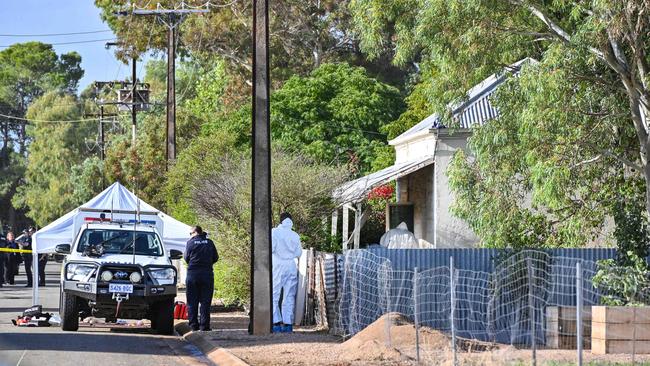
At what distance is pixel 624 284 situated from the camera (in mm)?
15953

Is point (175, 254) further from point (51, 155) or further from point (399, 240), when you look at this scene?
point (51, 155)

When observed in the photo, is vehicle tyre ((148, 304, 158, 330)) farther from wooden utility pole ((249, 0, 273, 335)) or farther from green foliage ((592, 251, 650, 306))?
green foliage ((592, 251, 650, 306))

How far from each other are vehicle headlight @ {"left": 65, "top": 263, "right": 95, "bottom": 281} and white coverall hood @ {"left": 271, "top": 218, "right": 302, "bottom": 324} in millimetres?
3152

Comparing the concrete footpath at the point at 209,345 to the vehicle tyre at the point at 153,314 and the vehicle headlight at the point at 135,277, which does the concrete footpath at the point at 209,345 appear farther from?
the vehicle headlight at the point at 135,277

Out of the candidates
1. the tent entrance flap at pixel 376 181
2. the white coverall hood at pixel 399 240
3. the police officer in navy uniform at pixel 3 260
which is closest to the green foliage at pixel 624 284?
the white coverall hood at pixel 399 240

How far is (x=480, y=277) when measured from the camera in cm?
1795

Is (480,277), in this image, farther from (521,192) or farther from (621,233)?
(521,192)

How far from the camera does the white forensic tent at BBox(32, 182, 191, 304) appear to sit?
22844mm

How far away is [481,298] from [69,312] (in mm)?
7010

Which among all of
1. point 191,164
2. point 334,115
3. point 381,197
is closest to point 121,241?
point 381,197

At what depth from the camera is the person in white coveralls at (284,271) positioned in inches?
750

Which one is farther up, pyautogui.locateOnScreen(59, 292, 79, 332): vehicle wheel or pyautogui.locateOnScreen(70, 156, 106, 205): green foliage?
pyautogui.locateOnScreen(70, 156, 106, 205): green foliage

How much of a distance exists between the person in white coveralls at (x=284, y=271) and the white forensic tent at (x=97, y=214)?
13.1ft

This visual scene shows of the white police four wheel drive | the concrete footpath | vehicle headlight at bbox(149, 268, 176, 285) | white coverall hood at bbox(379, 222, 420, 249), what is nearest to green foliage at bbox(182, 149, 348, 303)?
white coverall hood at bbox(379, 222, 420, 249)
